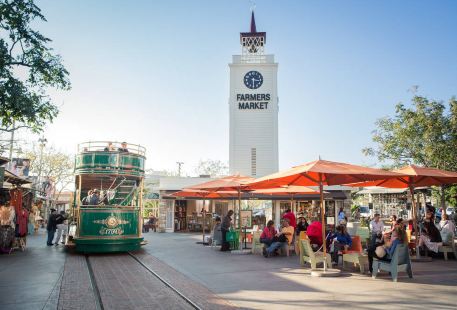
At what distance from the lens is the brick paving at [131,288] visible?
6.41m

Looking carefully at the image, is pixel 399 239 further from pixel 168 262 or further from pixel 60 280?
pixel 60 280

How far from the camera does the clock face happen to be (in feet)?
119

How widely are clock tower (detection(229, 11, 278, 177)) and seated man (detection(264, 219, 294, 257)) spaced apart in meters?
21.2

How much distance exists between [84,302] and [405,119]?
22.6 m

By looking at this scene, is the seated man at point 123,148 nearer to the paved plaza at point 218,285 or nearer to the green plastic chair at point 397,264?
the paved plaza at point 218,285

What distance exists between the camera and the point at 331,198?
26.4 m

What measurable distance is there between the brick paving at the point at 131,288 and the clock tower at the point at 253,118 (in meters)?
24.6

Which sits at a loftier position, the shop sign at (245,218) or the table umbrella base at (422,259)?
the shop sign at (245,218)

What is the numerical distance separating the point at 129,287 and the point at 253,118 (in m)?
28.7

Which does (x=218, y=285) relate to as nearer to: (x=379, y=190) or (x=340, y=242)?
(x=340, y=242)

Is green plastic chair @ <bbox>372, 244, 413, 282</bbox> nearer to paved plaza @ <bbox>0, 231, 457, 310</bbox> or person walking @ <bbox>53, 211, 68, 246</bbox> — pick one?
paved plaza @ <bbox>0, 231, 457, 310</bbox>

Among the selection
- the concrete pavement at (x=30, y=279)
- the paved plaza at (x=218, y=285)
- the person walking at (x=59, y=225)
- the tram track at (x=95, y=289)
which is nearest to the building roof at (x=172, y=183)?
the person walking at (x=59, y=225)

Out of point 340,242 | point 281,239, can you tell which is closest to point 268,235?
point 281,239

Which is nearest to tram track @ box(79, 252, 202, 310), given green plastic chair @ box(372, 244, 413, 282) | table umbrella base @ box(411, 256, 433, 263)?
green plastic chair @ box(372, 244, 413, 282)
